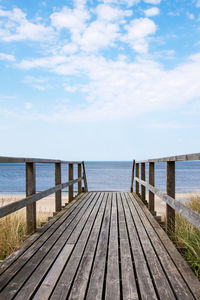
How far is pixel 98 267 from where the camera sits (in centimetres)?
215

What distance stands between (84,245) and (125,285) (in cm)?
100

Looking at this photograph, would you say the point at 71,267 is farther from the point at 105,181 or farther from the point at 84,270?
the point at 105,181

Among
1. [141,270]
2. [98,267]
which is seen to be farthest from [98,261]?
[141,270]

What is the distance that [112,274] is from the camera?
2020 millimetres

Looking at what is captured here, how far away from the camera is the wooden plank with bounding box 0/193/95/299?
177cm

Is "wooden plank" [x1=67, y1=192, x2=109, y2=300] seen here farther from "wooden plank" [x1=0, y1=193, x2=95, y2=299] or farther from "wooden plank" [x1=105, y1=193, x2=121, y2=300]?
"wooden plank" [x1=0, y1=193, x2=95, y2=299]

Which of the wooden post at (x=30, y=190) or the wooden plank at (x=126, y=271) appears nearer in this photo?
the wooden plank at (x=126, y=271)

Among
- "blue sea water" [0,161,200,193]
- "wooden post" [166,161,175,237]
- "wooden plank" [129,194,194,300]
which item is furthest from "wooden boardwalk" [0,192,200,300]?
"blue sea water" [0,161,200,193]

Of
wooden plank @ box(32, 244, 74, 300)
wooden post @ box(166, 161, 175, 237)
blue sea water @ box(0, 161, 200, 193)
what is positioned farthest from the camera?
blue sea water @ box(0, 161, 200, 193)

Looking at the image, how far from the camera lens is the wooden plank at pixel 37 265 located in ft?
5.81

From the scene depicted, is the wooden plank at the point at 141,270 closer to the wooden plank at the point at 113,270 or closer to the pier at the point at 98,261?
the pier at the point at 98,261

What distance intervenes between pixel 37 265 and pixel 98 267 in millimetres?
592

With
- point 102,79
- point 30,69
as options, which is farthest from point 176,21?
point 30,69

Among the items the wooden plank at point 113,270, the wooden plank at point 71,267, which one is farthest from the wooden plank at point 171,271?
the wooden plank at point 71,267
